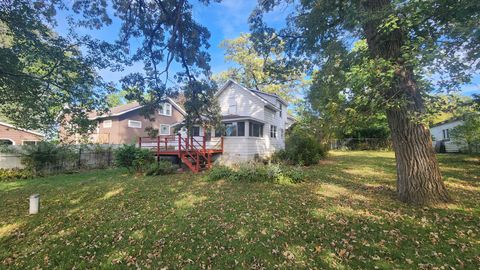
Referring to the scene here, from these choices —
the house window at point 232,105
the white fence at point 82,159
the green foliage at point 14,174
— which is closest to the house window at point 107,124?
the white fence at point 82,159

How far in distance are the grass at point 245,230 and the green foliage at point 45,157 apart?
5.82m

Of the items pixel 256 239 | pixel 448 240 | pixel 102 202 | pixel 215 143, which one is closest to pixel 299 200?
pixel 256 239

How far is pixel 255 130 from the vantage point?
1596 cm

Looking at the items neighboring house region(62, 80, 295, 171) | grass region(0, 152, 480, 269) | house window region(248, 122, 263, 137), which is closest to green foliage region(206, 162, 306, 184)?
grass region(0, 152, 480, 269)

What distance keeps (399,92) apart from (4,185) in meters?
15.3

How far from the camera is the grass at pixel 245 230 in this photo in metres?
3.48

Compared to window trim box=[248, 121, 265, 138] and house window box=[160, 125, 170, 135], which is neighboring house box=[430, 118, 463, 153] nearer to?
window trim box=[248, 121, 265, 138]

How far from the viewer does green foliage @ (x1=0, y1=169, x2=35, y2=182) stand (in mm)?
11000

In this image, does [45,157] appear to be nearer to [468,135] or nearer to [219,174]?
[219,174]

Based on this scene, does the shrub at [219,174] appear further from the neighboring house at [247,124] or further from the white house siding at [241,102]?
the white house siding at [241,102]

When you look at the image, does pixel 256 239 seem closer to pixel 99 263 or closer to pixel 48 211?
pixel 99 263

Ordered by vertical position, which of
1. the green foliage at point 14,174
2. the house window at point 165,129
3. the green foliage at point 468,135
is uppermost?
the house window at point 165,129

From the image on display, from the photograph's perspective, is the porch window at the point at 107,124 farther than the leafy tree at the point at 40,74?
Yes

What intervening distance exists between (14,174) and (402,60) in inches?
665
